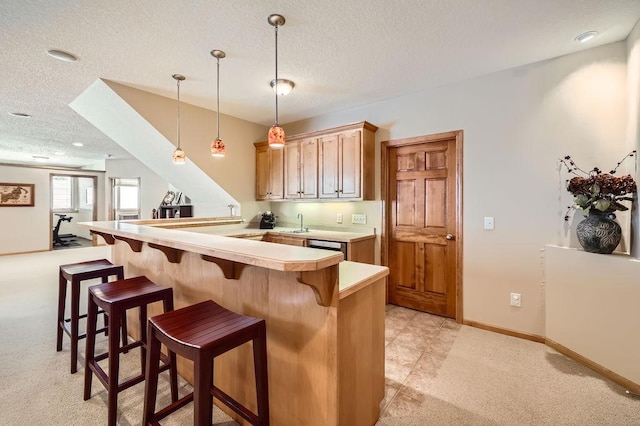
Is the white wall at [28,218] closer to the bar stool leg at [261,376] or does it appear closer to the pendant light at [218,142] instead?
the pendant light at [218,142]

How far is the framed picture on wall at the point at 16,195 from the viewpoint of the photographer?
649 cm

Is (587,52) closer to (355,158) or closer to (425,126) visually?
(425,126)

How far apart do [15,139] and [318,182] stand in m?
6.01

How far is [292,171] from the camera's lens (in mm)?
4094

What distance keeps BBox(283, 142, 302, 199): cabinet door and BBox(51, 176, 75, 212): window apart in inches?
348

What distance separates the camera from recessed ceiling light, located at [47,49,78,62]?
2.36 m

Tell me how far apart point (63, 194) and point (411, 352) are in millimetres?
11261

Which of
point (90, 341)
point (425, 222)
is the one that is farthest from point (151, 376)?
point (425, 222)

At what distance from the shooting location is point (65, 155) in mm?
7012

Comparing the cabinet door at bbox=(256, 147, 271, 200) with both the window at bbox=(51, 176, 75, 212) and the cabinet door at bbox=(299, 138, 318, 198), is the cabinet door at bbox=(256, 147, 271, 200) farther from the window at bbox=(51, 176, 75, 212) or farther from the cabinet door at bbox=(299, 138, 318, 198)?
the window at bbox=(51, 176, 75, 212)

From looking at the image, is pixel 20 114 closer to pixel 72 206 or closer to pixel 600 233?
pixel 72 206

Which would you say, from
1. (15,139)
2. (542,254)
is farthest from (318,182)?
(15,139)

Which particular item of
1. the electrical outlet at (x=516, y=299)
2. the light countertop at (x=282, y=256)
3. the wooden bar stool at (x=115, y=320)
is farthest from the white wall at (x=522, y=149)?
the wooden bar stool at (x=115, y=320)

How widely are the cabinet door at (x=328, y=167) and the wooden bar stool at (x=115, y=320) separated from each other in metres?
2.29
